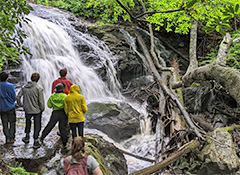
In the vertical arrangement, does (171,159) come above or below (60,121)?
A: below

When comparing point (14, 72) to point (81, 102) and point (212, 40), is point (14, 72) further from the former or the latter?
point (212, 40)

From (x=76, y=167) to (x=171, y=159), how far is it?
94.5 inches

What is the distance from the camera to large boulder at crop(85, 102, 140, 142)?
23.0 feet

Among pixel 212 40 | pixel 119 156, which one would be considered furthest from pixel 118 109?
pixel 212 40

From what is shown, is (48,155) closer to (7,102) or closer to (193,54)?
(7,102)

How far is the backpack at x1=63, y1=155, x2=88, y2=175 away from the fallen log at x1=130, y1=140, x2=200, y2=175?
1391 millimetres

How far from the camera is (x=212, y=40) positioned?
13523 millimetres

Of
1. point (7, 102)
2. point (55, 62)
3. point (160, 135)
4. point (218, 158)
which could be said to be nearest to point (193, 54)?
Answer: point (160, 135)

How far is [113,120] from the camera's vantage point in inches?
287

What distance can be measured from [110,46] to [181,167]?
8.52 meters

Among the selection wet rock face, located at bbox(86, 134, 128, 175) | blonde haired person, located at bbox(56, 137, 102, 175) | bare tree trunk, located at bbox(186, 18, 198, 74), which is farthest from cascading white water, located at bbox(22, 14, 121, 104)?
blonde haired person, located at bbox(56, 137, 102, 175)

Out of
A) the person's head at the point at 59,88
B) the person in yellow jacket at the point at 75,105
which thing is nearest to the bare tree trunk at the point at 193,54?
the person in yellow jacket at the point at 75,105

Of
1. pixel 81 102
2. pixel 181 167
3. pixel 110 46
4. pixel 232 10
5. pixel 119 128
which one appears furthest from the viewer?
pixel 110 46

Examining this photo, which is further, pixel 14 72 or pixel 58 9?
pixel 58 9
